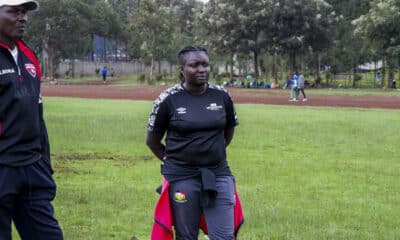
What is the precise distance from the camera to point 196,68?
5070 millimetres

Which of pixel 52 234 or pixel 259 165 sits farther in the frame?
pixel 259 165

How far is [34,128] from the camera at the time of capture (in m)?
4.34

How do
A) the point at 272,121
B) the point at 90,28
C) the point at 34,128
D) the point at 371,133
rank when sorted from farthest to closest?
the point at 90,28
the point at 272,121
the point at 371,133
the point at 34,128

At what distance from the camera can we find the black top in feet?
16.3

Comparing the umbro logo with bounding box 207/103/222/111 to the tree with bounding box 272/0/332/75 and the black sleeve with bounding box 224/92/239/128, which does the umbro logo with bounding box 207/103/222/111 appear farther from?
the tree with bounding box 272/0/332/75

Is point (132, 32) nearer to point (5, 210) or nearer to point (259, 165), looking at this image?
point (259, 165)

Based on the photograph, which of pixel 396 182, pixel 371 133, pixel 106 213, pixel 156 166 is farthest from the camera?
pixel 371 133

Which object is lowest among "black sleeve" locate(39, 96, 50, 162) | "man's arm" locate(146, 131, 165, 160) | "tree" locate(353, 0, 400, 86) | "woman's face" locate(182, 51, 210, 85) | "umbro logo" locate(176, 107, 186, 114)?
"man's arm" locate(146, 131, 165, 160)

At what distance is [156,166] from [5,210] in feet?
24.8

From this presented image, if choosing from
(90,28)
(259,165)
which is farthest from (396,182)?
(90,28)

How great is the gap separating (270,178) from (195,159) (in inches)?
229

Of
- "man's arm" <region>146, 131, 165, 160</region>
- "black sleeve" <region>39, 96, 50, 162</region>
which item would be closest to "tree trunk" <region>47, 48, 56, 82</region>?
"man's arm" <region>146, 131, 165, 160</region>

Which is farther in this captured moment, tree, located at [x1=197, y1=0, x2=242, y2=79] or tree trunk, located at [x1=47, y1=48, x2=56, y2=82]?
tree trunk, located at [x1=47, y1=48, x2=56, y2=82]

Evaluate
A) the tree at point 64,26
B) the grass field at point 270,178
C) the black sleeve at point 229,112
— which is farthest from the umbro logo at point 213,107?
the tree at point 64,26
